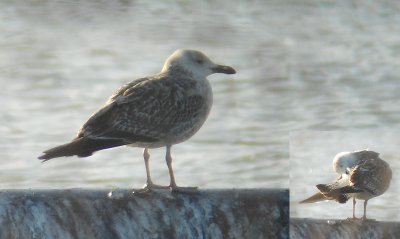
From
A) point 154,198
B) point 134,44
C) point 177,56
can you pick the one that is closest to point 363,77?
point 134,44

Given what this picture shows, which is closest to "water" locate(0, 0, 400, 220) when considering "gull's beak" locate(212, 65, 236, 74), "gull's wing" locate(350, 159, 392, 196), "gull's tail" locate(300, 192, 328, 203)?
"gull's beak" locate(212, 65, 236, 74)

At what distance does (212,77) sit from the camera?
13141 millimetres

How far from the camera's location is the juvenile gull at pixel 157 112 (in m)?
6.62

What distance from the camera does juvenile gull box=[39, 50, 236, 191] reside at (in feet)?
21.7

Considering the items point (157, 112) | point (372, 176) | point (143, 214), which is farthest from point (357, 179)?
point (157, 112)

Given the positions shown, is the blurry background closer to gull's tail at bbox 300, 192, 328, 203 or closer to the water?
gull's tail at bbox 300, 192, 328, 203

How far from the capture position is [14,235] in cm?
583

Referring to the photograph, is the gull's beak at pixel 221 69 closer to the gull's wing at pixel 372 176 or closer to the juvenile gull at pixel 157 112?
the juvenile gull at pixel 157 112

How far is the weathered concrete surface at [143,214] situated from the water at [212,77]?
3218 mm

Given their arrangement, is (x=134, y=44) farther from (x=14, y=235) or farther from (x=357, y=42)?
(x=14, y=235)

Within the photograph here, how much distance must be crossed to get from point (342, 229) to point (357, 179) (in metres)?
0.33

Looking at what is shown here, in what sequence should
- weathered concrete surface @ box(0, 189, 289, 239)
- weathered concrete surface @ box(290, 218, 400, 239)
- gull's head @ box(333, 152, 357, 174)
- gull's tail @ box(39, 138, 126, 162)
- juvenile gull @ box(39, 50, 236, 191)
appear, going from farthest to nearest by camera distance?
juvenile gull @ box(39, 50, 236, 191) → gull's tail @ box(39, 138, 126, 162) → weathered concrete surface @ box(0, 189, 289, 239) → weathered concrete surface @ box(290, 218, 400, 239) → gull's head @ box(333, 152, 357, 174)

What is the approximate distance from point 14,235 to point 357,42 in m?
8.89

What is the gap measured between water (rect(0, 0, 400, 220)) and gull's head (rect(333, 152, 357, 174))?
3.44m
